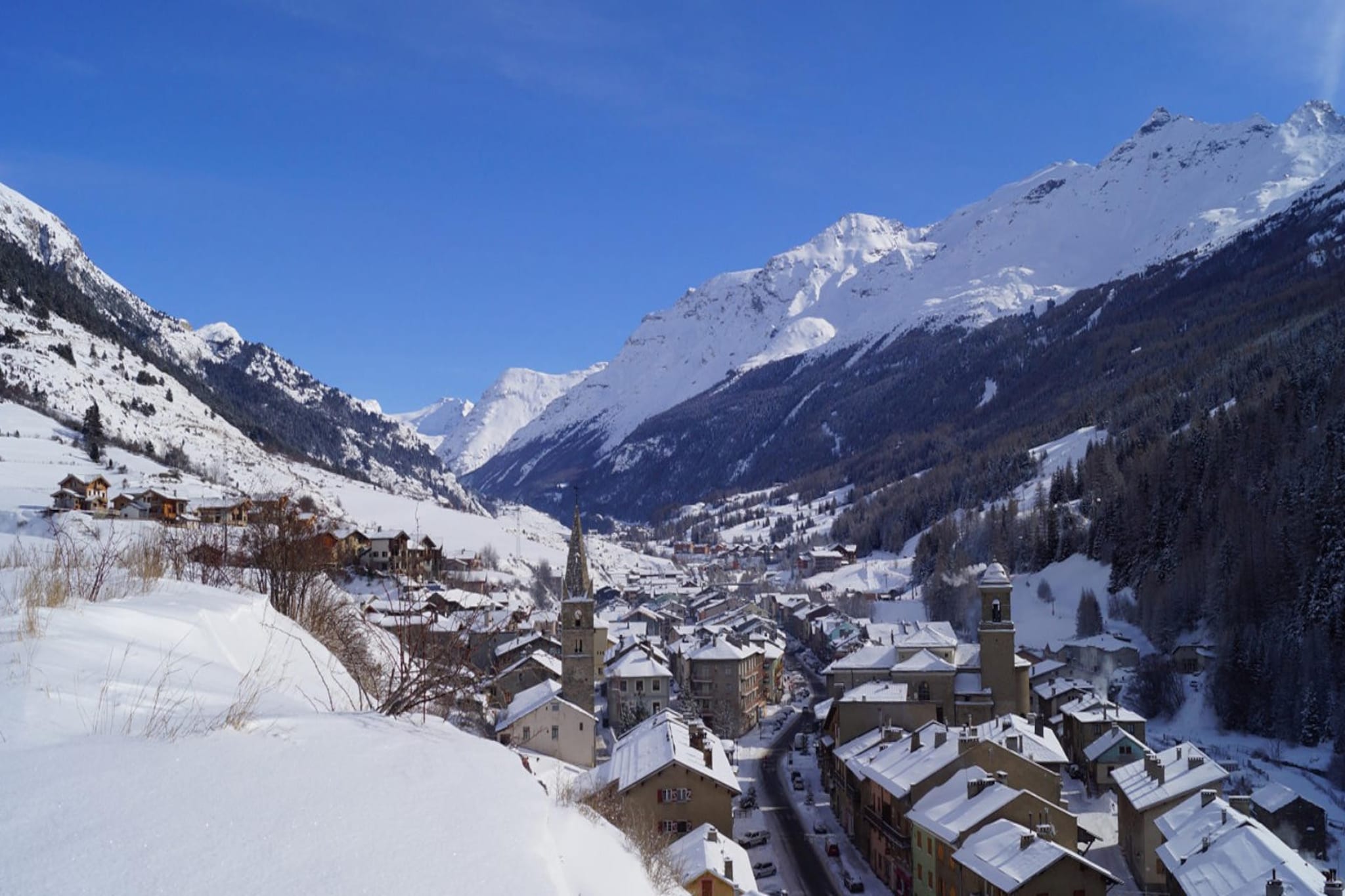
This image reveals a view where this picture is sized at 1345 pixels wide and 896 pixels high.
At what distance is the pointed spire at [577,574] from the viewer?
41469mm

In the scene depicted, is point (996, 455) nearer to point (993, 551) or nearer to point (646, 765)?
point (993, 551)

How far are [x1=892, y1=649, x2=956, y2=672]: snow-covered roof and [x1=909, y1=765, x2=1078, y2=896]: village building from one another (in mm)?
16496

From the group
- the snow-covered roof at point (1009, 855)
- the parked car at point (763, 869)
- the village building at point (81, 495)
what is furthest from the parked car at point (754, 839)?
the village building at point (81, 495)

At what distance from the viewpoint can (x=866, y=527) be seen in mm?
142000

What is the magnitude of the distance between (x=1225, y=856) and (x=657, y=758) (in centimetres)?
1341

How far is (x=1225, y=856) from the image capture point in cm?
2106

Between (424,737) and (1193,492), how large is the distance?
266 feet

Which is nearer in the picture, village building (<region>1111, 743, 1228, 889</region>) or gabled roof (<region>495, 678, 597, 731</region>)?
village building (<region>1111, 743, 1228, 889</region>)

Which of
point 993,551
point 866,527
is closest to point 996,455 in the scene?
point 866,527

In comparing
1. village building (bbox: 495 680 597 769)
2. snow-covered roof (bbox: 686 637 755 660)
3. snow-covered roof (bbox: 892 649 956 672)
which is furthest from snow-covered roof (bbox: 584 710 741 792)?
snow-covered roof (bbox: 686 637 755 660)

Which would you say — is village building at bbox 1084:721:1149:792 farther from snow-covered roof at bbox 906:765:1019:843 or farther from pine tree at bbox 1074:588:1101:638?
pine tree at bbox 1074:588:1101:638

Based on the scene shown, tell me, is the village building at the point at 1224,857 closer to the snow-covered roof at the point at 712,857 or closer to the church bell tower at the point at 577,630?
the snow-covered roof at the point at 712,857

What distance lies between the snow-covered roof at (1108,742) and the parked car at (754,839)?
1438 centimetres

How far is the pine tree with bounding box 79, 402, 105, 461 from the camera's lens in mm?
78312
